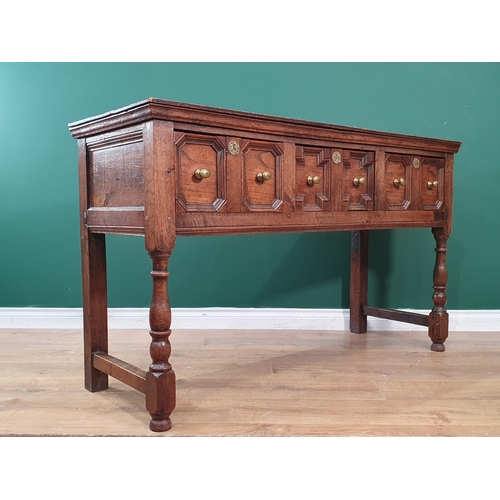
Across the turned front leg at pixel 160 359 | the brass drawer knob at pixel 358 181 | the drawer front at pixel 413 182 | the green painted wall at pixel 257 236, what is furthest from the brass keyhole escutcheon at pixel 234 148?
the green painted wall at pixel 257 236

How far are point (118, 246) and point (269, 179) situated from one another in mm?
1500

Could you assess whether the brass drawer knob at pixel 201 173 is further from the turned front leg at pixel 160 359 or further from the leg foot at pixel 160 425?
the leg foot at pixel 160 425

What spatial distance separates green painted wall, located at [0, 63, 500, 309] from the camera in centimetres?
308

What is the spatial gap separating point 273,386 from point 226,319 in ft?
3.48

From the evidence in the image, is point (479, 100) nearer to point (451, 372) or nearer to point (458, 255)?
point (458, 255)

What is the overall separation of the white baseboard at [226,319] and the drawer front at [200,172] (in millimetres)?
1482

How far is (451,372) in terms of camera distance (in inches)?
92.1

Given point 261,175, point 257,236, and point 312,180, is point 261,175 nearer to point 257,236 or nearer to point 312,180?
point 312,180

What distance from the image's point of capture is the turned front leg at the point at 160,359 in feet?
5.61

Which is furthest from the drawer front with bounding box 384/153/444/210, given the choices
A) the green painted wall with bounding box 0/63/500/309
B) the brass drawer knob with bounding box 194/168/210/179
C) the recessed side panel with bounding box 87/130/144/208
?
the recessed side panel with bounding box 87/130/144/208

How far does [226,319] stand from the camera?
10.4ft

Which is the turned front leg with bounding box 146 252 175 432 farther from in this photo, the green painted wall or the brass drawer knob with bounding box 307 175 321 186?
the green painted wall

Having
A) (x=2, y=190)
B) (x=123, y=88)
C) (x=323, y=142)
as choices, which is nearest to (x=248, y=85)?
(x=123, y=88)

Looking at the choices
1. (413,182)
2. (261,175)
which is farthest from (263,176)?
(413,182)
